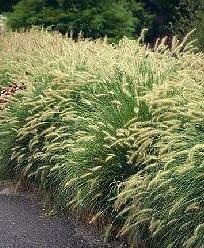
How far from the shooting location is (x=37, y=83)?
8102mm

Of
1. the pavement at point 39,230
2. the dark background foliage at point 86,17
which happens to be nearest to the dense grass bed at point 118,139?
the pavement at point 39,230

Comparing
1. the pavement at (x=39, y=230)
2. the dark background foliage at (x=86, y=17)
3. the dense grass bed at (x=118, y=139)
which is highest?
the dense grass bed at (x=118, y=139)

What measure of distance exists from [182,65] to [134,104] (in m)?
0.98

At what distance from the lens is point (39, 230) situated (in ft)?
19.8

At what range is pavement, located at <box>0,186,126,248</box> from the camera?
5684mm

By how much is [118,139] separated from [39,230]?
110 centimetres

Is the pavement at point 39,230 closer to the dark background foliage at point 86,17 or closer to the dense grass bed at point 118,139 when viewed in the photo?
the dense grass bed at point 118,139

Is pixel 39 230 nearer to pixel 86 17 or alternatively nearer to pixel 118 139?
pixel 118 139

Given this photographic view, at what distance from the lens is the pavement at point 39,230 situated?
5.68 metres

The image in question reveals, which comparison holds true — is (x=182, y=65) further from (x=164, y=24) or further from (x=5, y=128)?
(x=164, y=24)

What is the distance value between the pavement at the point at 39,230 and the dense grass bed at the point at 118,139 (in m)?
0.17

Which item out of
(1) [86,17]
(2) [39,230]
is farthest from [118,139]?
(1) [86,17]

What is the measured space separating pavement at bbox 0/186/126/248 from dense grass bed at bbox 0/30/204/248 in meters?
0.17

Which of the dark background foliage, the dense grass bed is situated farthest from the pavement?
the dark background foliage
